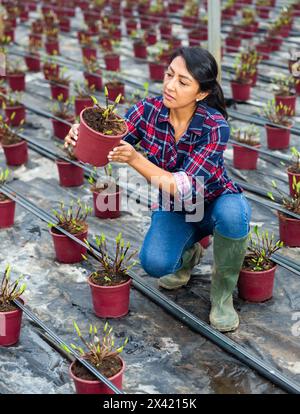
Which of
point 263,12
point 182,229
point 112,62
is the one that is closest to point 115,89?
point 112,62

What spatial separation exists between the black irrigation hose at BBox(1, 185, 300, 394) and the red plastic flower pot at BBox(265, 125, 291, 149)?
2.09m

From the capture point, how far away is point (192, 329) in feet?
9.75

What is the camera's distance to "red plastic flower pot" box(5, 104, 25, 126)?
546cm

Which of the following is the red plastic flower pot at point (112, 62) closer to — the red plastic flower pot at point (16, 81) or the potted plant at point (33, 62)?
the potted plant at point (33, 62)

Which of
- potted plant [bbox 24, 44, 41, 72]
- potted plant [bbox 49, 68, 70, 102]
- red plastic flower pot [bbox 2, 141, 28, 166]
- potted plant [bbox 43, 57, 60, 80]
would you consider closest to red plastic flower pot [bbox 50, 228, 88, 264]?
red plastic flower pot [bbox 2, 141, 28, 166]

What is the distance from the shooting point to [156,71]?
6824mm

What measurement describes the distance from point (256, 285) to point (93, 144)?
1.05 m

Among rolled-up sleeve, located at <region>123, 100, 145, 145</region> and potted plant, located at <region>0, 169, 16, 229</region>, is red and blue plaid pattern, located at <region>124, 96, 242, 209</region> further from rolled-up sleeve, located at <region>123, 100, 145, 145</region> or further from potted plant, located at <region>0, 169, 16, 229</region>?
potted plant, located at <region>0, 169, 16, 229</region>

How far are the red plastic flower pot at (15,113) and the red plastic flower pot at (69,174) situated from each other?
1198 mm

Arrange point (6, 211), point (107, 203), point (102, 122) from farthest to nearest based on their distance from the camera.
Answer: point (107, 203) < point (6, 211) < point (102, 122)

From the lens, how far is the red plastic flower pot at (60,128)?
205 inches

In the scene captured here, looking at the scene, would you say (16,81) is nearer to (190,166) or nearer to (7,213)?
(7,213)
